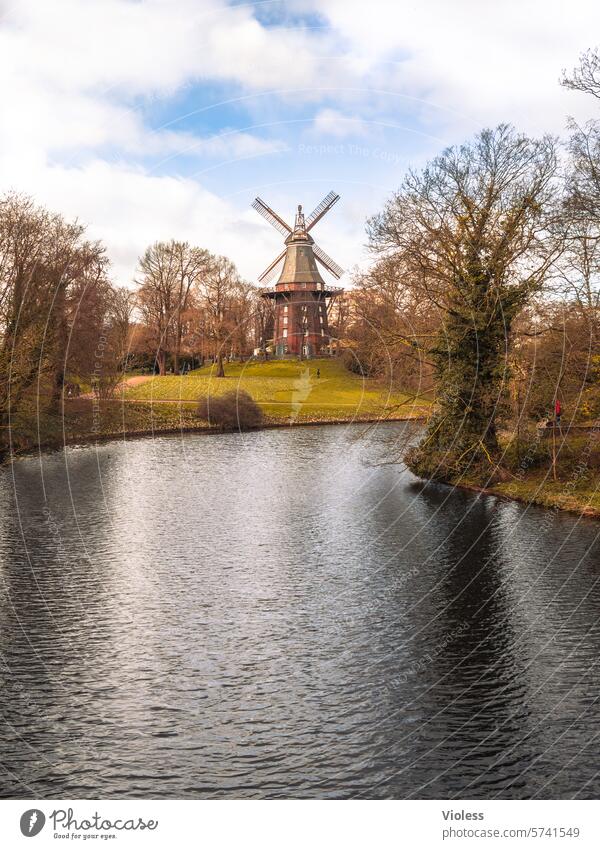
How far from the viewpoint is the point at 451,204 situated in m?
35.6

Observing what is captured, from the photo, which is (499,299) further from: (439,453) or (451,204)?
(439,453)

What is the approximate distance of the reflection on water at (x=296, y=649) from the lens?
11.7 metres

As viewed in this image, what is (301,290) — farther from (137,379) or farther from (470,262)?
(470,262)

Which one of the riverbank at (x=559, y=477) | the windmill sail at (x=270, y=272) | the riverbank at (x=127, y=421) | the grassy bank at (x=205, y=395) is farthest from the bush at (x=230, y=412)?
the windmill sail at (x=270, y=272)

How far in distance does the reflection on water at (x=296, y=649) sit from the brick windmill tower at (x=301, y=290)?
173ft

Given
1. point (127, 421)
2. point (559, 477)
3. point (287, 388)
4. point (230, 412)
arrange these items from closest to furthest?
point (559, 477)
point (127, 421)
point (230, 412)
point (287, 388)

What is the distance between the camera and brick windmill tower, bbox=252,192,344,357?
81.8 m

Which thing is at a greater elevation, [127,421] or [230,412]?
[230,412]

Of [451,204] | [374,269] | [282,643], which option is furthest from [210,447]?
[282,643]

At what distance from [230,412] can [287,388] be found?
47.4 feet

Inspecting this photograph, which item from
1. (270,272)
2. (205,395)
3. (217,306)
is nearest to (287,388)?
(217,306)

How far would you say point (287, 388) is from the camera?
242 ft
